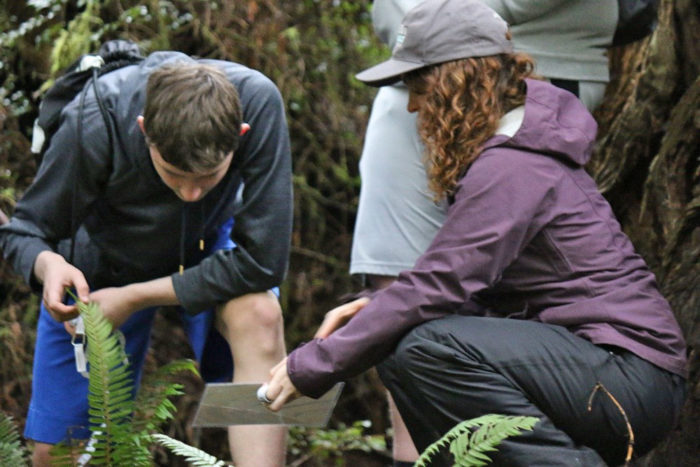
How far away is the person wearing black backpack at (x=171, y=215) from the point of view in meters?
3.11

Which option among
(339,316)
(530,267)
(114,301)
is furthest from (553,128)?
(114,301)

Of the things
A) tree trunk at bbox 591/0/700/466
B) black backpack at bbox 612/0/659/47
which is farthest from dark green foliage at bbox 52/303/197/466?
black backpack at bbox 612/0/659/47

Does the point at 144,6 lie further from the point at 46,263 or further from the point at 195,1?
the point at 46,263

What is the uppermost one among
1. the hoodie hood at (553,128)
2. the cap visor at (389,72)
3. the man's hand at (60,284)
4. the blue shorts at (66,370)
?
the cap visor at (389,72)

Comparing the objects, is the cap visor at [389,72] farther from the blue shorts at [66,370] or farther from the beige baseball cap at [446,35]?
the blue shorts at [66,370]

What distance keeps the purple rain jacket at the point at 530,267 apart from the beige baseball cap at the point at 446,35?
0.20 m

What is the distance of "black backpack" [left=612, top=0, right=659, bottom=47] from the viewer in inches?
137

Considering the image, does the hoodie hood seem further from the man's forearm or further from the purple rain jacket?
the man's forearm

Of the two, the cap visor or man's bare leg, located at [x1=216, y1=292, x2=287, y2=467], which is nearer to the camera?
the cap visor

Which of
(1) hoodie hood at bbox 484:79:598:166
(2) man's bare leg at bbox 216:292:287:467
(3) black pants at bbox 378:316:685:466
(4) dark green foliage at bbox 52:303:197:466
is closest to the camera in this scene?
(4) dark green foliage at bbox 52:303:197:466

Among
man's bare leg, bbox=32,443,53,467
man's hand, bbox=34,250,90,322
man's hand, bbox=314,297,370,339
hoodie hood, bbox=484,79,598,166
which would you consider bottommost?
man's bare leg, bbox=32,443,53,467

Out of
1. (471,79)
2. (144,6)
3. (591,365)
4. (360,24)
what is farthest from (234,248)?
(360,24)

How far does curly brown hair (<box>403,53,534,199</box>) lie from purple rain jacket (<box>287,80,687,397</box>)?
0.22 ft

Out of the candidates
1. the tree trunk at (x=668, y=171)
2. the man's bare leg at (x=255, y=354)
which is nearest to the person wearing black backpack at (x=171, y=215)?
the man's bare leg at (x=255, y=354)
